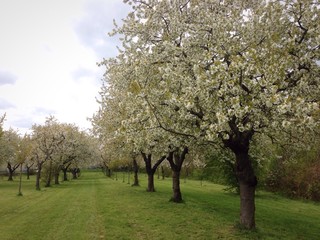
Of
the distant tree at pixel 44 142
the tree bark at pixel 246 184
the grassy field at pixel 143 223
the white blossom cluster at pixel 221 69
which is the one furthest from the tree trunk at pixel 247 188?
the distant tree at pixel 44 142

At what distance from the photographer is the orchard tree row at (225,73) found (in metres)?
13.1

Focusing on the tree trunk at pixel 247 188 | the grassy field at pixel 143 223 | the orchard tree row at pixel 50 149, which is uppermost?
the orchard tree row at pixel 50 149

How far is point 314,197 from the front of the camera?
1357 inches

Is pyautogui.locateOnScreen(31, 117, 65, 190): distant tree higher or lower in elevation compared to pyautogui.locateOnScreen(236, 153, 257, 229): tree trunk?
higher

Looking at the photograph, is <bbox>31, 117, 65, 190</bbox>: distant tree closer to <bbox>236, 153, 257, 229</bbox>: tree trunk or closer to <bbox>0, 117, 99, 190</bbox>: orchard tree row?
<bbox>0, 117, 99, 190</bbox>: orchard tree row

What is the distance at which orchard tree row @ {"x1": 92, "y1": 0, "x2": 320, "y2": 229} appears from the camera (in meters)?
13.1

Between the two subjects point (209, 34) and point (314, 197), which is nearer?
point (209, 34)

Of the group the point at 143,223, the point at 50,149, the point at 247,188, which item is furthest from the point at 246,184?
the point at 50,149

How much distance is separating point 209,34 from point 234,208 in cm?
1658

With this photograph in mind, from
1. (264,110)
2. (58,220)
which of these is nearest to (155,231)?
(58,220)

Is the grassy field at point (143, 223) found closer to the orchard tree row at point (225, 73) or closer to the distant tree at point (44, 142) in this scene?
the orchard tree row at point (225, 73)

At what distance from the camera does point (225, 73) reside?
510 inches

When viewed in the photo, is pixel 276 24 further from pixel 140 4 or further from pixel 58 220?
pixel 58 220

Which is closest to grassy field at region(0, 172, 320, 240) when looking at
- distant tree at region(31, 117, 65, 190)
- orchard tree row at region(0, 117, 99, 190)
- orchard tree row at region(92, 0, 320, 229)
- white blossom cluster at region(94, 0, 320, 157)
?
orchard tree row at region(92, 0, 320, 229)
